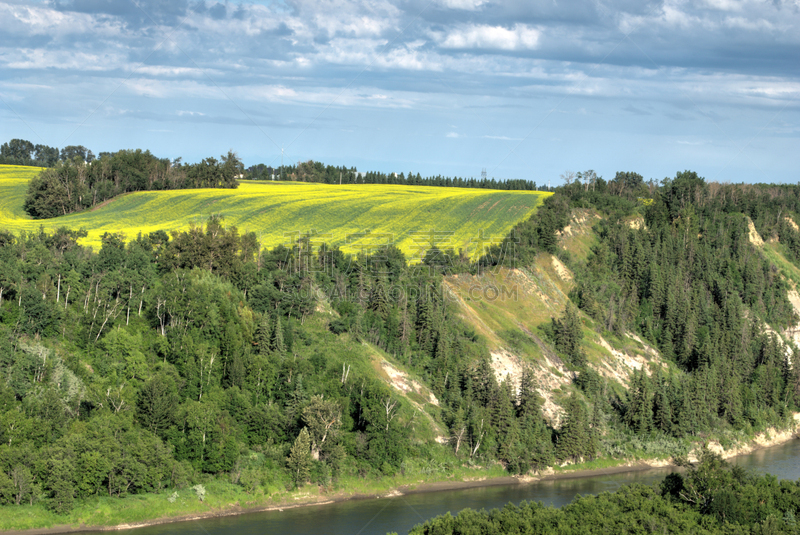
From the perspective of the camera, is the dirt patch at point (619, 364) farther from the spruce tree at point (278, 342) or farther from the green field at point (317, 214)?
the spruce tree at point (278, 342)

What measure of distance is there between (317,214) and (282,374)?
54.0 meters

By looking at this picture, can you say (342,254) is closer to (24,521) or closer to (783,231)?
(24,521)

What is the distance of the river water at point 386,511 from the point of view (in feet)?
208

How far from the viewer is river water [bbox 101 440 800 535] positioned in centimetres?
6331

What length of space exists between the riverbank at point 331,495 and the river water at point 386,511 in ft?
2.74

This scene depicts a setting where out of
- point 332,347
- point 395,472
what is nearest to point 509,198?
point 332,347

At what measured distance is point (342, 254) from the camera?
100 meters

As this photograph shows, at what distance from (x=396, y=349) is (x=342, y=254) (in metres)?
16.0


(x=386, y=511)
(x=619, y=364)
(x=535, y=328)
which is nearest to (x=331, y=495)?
(x=386, y=511)

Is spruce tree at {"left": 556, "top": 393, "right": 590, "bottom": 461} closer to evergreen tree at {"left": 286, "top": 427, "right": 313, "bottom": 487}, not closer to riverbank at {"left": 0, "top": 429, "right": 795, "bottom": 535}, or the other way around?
riverbank at {"left": 0, "top": 429, "right": 795, "bottom": 535}

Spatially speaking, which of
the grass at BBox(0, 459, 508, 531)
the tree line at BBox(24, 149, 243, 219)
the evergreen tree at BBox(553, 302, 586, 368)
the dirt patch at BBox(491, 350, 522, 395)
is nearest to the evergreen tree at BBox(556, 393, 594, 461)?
the dirt patch at BBox(491, 350, 522, 395)

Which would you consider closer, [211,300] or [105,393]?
[105,393]

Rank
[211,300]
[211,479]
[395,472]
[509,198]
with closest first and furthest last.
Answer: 1. [211,479]
2. [395,472]
3. [211,300]
4. [509,198]

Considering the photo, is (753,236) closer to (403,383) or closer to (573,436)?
(573,436)
